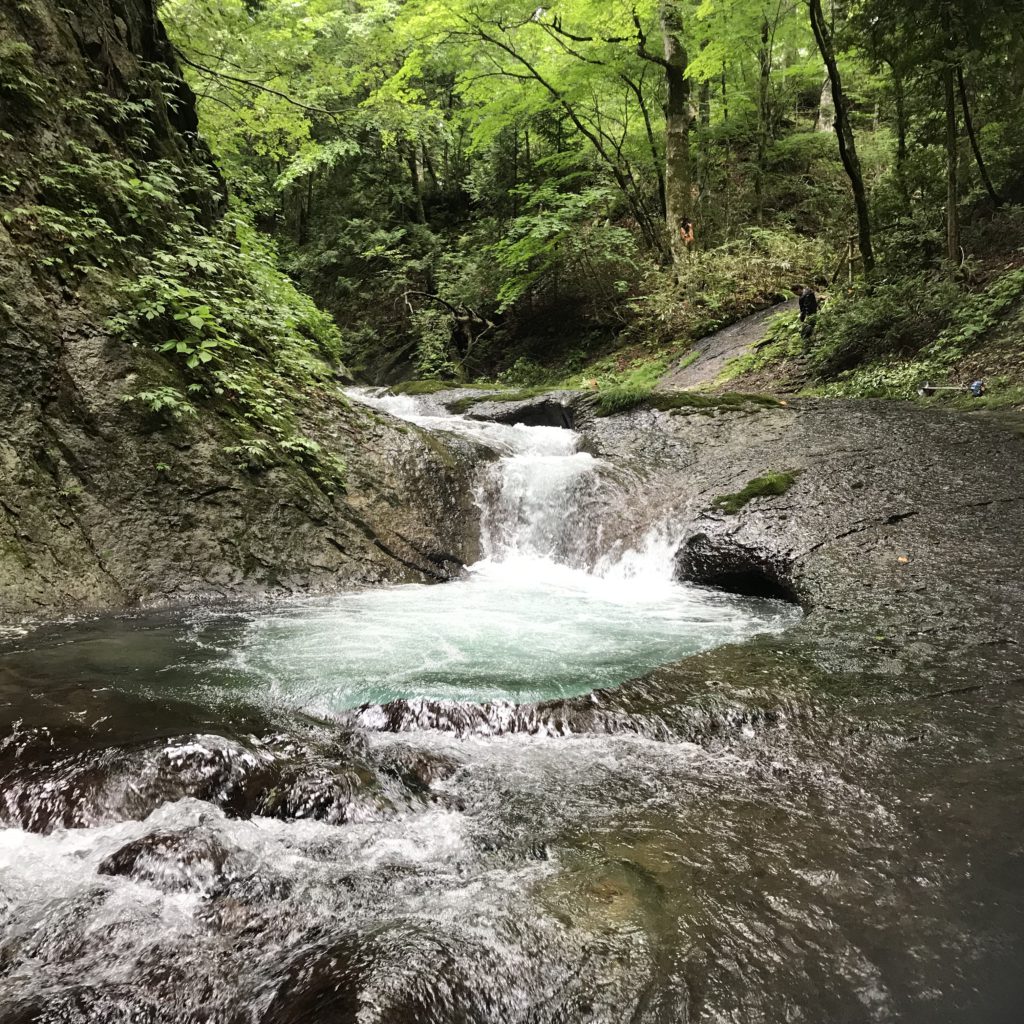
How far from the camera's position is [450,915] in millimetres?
2174

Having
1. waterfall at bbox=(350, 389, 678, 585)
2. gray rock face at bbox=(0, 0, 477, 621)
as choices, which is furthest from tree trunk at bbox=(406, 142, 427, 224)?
waterfall at bbox=(350, 389, 678, 585)

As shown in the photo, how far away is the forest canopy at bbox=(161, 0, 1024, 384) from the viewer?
33.6 ft

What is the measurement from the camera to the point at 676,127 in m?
14.4

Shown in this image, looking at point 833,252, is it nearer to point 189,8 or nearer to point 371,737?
point 189,8

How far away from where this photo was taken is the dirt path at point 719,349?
13.1 m

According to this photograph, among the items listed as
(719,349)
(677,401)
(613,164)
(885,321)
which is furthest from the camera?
(613,164)

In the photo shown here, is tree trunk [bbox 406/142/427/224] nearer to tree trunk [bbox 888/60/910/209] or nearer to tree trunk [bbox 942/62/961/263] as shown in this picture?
tree trunk [bbox 888/60/910/209]

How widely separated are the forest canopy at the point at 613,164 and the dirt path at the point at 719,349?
0.58m

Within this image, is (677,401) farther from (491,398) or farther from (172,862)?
(172,862)

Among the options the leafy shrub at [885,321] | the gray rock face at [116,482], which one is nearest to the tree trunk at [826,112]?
the leafy shrub at [885,321]

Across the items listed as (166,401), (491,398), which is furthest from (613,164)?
(166,401)

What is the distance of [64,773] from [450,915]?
1.79m

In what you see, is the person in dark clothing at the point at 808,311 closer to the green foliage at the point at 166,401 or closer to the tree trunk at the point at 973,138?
the tree trunk at the point at 973,138

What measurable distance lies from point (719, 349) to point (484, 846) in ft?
43.2
